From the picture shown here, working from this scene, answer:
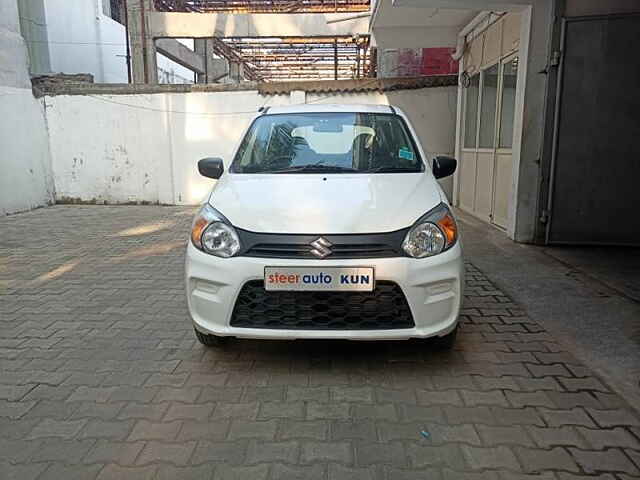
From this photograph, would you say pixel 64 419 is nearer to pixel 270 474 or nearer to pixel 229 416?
pixel 229 416

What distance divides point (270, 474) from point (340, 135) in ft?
8.48

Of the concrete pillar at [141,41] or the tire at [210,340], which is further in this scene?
the concrete pillar at [141,41]

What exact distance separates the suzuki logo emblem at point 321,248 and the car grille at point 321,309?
22 cm

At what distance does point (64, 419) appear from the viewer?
8.66 ft

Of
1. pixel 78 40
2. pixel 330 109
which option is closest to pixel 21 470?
pixel 330 109

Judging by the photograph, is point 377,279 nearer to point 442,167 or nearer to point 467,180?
point 442,167

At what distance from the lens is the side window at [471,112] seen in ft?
28.9

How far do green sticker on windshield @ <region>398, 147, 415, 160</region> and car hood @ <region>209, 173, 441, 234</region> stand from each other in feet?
1.00

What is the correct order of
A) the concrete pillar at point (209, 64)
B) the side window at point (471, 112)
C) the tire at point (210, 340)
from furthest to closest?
the concrete pillar at point (209, 64) → the side window at point (471, 112) → the tire at point (210, 340)

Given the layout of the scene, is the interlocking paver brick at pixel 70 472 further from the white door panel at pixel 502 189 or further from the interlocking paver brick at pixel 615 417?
the white door panel at pixel 502 189

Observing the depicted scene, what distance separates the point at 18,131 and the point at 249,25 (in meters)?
6.68

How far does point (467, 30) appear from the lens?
29.8 ft

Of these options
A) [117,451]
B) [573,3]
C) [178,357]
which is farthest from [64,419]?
[573,3]

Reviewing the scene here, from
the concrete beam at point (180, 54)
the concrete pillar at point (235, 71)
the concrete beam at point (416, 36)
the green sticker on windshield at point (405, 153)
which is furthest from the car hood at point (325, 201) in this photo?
the concrete pillar at point (235, 71)
